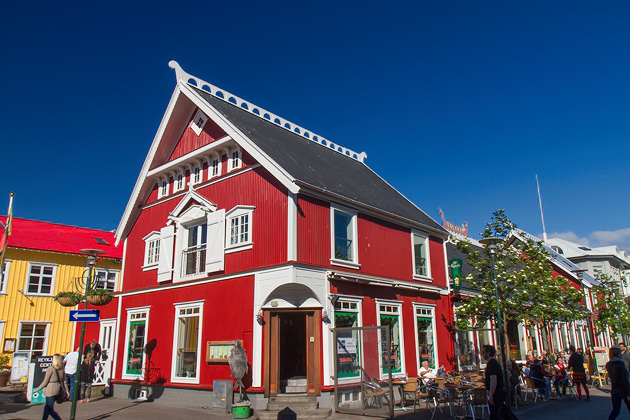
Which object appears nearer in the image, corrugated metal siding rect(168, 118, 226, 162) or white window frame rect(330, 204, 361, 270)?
white window frame rect(330, 204, 361, 270)

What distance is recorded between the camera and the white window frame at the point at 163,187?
20395 mm

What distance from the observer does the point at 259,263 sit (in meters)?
15.4

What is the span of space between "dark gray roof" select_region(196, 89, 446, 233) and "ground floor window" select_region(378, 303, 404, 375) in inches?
141

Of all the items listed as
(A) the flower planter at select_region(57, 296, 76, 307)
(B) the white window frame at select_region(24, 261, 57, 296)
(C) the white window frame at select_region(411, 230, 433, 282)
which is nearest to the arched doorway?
(C) the white window frame at select_region(411, 230, 433, 282)

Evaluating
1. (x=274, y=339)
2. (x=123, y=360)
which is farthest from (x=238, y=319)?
(x=123, y=360)

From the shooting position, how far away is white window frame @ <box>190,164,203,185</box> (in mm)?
18859

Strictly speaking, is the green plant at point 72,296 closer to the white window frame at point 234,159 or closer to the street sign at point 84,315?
the street sign at point 84,315

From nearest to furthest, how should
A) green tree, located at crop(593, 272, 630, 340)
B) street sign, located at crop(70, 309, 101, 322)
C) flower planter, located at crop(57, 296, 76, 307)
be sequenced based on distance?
street sign, located at crop(70, 309, 101, 322)
flower planter, located at crop(57, 296, 76, 307)
green tree, located at crop(593, 272, 630, 340)

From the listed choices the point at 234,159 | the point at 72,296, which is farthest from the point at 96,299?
the point at 234,159

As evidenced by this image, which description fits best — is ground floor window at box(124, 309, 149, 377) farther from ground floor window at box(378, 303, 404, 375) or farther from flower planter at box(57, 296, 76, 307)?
ground floor window at box(378, 303, 404, 375)

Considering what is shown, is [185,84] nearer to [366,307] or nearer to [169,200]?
[169,200]

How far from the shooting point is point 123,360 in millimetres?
19188

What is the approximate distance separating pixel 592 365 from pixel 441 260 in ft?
31.4

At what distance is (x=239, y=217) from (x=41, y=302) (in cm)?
1551
